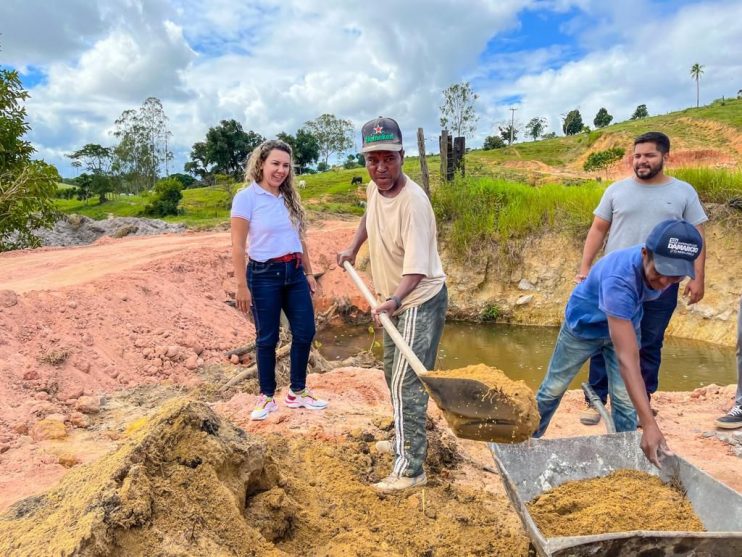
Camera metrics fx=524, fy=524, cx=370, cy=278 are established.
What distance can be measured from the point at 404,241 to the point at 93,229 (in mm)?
15760

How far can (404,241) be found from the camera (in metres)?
2.71

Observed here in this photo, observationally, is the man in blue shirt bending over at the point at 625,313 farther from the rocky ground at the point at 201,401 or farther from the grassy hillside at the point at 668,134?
the grassy hillside at the point at 668,134

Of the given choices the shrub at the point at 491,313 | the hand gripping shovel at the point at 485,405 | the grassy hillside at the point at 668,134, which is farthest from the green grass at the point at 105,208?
the hand gripping shovel at the point at 485,405

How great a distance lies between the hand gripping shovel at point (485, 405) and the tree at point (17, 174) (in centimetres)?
963

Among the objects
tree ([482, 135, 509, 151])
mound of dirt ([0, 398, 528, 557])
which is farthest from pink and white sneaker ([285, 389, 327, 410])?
tree ([482, 135, 509, 151])

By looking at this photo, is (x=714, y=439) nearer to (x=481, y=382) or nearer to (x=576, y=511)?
(x=576, y=511)

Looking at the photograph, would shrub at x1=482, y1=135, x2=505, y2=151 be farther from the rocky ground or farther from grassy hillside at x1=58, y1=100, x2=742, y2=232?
the rocky ground

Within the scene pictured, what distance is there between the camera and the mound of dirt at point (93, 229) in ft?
48.5

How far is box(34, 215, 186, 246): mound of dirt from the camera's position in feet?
48.5

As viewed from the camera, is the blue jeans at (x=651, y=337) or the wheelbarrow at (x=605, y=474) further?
the blue jeans at (x=651, y=337)

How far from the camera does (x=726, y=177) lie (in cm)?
866

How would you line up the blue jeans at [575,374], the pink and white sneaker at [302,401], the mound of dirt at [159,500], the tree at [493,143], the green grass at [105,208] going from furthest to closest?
the tree at [493,143] < the green grass at [105,208] < the pink and white sneaker at [302,401] < the blue jeans at [575,374] < the mound of dirt at [159,500]

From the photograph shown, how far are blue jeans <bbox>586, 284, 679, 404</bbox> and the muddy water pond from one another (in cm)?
269

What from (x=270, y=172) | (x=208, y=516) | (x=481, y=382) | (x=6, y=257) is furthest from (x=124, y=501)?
(x=6, y=257)
